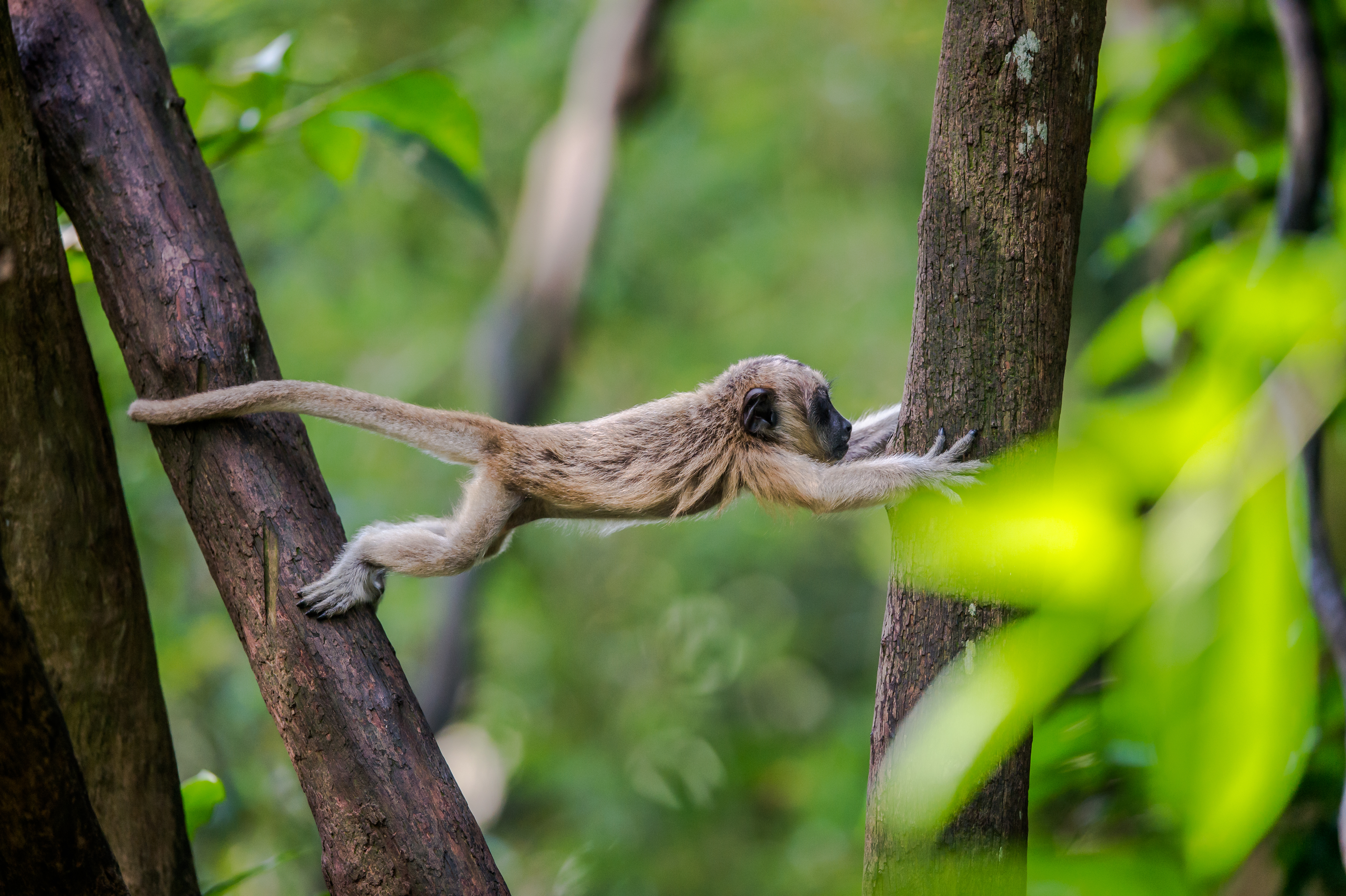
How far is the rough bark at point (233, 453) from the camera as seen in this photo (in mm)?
2812

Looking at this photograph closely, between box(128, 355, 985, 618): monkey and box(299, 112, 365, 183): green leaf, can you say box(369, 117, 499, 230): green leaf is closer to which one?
box(299, 112, 365, 183): green leaf

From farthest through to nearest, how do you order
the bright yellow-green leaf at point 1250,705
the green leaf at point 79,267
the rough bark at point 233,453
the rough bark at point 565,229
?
1. the rough bark at point 565,229
2. the green leaf at point 79,267
3. the rough bark at point 233,453
4. the bright yellow-green leaf at point 1250,705

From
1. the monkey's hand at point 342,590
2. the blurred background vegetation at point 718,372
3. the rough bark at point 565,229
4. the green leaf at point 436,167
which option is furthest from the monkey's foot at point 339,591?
the rough bark at point 565,229

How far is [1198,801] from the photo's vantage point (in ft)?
2.50

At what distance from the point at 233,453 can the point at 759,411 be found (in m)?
2.03

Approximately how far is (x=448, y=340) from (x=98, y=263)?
30.2ft

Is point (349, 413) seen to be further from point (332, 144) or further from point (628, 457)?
point (332, 144)

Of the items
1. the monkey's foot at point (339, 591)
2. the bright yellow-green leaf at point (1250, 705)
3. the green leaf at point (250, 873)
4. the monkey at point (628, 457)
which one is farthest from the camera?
the monkey at point (628, 457)

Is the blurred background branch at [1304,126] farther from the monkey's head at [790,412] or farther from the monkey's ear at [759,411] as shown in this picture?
the monkey's ear at [759,411]

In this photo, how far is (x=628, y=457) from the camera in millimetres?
3871

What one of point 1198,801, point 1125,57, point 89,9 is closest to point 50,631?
point 89,9

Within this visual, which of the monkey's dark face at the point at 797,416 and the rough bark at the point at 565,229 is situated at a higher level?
the rough bark at the point at 565,229

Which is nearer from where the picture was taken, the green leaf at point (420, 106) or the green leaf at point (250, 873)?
the green leaf at point (250, 873)

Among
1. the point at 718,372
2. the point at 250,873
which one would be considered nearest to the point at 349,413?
the point at 250,873
